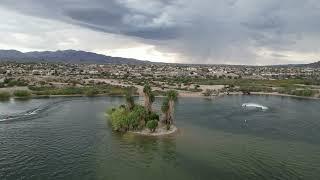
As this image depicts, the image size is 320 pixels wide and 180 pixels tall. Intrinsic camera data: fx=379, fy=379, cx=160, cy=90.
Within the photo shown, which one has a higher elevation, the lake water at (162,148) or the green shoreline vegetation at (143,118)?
the green shoreline vegetation at (143,118)

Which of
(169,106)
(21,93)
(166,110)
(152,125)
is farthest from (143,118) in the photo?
(21,93)

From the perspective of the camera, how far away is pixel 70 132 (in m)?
87.3

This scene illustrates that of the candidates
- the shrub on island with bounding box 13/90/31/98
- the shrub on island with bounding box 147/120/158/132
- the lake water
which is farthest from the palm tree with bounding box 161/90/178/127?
the shrub on island with bounding box 13/90/31/98

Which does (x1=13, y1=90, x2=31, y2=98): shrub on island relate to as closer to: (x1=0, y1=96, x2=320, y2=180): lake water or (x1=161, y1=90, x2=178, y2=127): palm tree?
(x1=0, y1=96, x2=320, y2=180): lake water

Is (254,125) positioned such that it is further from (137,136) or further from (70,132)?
(70,132)

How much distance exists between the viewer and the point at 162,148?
75312mm

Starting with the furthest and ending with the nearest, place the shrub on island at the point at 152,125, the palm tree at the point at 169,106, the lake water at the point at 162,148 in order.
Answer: the palm tree at the point at 169,106, the shrub on island at the point at 152,125, the lake water at the point at 162,148

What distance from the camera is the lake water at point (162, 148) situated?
60.8 metres

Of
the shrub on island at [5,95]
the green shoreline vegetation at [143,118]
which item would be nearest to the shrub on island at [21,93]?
the shrub on island at [5,95]

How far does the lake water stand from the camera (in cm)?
6084

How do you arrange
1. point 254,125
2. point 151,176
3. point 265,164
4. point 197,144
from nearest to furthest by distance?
point 151,176 < point 265,164 < point 197,144 < point 254,125

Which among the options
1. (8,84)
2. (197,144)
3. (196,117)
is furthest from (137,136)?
(8,84)

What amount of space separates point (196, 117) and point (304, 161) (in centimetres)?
4728

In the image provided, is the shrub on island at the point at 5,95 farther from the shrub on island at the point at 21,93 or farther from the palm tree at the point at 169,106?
the palm tree at the point at 169,106
